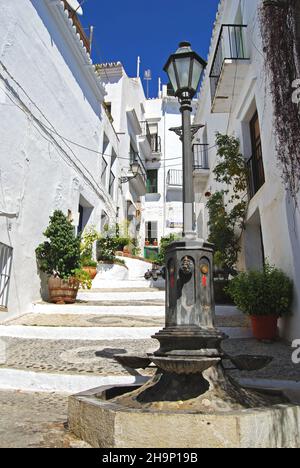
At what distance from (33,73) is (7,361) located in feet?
21.8

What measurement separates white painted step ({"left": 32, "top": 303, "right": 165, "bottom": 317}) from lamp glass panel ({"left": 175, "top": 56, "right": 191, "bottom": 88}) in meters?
4.59

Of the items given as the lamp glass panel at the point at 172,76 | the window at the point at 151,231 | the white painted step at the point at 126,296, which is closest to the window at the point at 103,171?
the white painted step at the point at 126,296

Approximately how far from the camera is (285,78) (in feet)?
19.4

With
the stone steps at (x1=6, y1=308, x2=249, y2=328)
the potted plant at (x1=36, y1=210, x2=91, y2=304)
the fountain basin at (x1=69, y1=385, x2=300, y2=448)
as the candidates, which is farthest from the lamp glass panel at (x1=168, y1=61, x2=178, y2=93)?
the potted plant at (x1=36, y1=210, x2=91, y2=304)

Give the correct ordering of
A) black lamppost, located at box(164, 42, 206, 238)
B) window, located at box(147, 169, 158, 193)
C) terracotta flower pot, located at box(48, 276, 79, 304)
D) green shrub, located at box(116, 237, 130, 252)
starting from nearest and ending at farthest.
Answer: black lamppost, located at box(164, 42, 206, 238), terracotta flower pot, located at box(48, 276, 79, 304), green shrub, located at box(116, 237, 130, 252), window, located at box(147, 169, 158, 193)

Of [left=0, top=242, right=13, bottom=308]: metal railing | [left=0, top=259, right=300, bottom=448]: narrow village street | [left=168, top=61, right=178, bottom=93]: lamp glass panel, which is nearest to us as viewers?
[left=0, top=259, right=300, bottom=448]: narrow village street

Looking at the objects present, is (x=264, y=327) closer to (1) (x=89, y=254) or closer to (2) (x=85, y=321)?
(2) (x=85, y=321)

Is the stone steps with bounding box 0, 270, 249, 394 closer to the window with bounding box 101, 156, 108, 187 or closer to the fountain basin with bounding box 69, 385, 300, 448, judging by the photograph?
the fountain basin with bounding box 69, 385, 300, 448

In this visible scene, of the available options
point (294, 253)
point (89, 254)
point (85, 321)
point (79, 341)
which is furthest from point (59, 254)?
point (294, 253)

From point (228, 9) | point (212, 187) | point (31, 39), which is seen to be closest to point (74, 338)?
point (31, 39)

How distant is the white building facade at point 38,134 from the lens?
689 centimetres

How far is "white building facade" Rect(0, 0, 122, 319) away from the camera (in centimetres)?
689

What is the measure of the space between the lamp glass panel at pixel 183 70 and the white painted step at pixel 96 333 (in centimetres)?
367

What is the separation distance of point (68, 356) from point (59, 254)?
3475 mm
